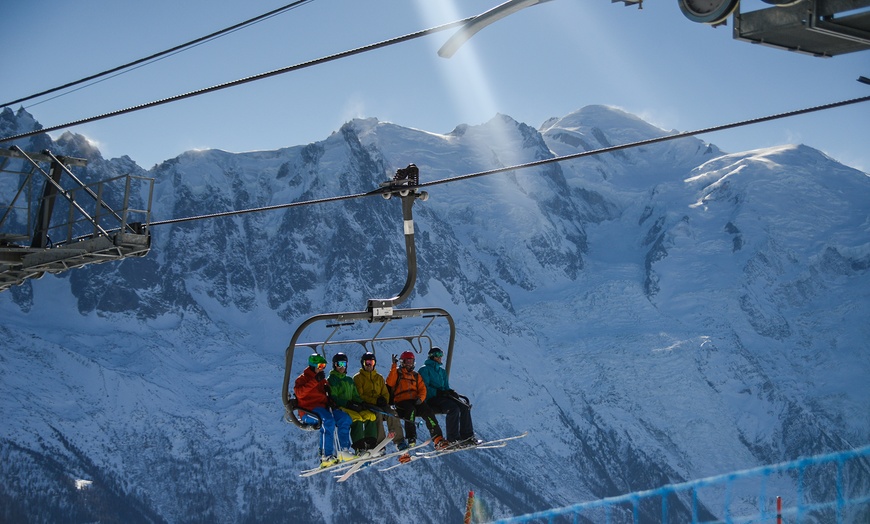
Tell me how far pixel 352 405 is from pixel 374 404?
1.43 ft

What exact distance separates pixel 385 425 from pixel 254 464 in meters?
179

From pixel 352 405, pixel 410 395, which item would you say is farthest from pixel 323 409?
pixel 410 395

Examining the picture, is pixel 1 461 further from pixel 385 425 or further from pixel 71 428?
pixel 385 425

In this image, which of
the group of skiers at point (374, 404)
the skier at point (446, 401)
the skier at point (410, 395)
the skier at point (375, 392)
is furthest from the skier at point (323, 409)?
the skier at point (446, 401)

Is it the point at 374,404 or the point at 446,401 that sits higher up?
the point at 446,401

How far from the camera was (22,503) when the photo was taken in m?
159

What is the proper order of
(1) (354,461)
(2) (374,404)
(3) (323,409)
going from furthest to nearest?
(2) (374,404), (1) (354,461), (3) (323,409)

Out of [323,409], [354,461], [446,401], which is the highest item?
[446,401]

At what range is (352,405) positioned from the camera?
16.6 m

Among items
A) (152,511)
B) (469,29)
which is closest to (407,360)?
(469,29)

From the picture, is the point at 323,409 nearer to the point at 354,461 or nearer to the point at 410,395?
the point at 354,461

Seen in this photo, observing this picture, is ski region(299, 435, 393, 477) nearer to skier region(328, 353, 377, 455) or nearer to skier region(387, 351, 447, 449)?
skier region(328, 353, 377, 455)

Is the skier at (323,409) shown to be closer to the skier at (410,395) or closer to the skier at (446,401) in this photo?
the skier at (410,395)

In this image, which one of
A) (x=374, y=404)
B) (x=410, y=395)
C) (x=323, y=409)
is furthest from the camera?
(x=410, y=395)
